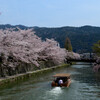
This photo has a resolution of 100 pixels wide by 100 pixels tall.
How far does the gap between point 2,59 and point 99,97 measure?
13.8 metres

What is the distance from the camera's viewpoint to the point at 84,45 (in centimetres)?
17038

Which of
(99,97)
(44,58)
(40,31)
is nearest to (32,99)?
(99,97)

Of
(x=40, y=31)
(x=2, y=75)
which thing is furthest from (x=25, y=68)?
(x=40, y=31)

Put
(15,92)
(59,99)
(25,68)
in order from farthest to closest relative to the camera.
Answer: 1. (25,68)
2. (15,92)
3. (59,99)

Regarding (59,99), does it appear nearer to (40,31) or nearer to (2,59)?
(2,59)

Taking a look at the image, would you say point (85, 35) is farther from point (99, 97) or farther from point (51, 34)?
point (99, 97)

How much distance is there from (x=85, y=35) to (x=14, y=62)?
15018cm

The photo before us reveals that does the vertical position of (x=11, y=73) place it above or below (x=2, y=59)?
below

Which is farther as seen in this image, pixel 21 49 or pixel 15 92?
pixel 21 49

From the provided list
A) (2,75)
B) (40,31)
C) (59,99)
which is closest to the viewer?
(59,99)

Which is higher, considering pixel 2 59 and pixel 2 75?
pixel 2 59

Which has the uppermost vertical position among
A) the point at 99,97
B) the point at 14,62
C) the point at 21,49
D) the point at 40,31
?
the point at 40,31

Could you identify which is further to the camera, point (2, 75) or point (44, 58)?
point (44, 58)

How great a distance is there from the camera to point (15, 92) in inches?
722
